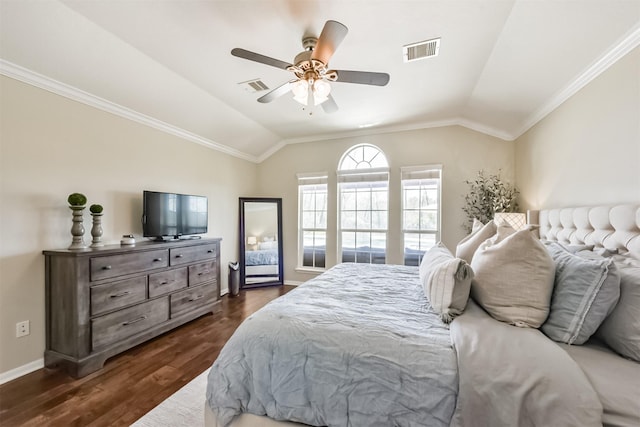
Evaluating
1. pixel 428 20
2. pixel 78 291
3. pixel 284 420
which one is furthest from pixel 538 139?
pixel 78 291

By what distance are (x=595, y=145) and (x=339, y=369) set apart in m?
2.59

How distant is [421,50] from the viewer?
7.79 feet

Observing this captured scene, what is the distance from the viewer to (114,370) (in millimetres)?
2219

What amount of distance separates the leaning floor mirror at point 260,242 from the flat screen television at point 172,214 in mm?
1086

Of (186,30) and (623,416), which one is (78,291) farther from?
(623,416)

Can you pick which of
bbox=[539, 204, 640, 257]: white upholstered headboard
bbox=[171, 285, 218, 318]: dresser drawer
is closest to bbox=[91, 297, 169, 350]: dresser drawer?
bbox=[171, 285, 218, 318]: dresser drawer

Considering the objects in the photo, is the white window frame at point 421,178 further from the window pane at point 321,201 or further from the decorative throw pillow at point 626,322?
the decorative throw pillow at point 626,322

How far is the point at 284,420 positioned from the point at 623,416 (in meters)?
1.23

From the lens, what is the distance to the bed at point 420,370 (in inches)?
35.2

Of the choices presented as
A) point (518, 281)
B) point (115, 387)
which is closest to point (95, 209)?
point (115, 387)

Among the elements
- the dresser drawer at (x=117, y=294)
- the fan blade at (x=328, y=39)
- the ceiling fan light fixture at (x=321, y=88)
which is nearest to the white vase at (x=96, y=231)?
the dresser drawer at (x=117, y=294)

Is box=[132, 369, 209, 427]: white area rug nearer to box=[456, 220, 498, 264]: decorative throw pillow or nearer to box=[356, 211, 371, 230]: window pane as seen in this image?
box=[456, 220, 498, 264]: decorative throw pillow

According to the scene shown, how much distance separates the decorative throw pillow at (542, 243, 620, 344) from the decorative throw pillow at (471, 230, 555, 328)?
0.04 meters

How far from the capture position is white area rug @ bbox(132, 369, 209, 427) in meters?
1.64
